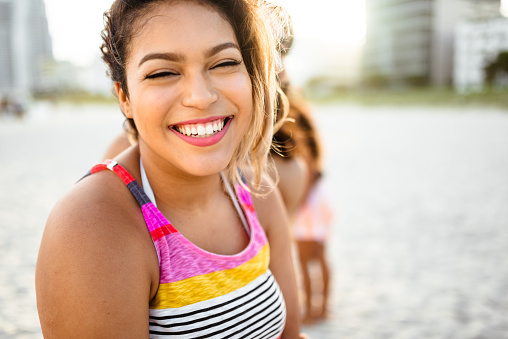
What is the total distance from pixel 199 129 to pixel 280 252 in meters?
0.70

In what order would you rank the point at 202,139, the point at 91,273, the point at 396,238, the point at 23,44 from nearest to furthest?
the point at 91,273, the point at 202,139, the point at 396,238, the point at 23,44

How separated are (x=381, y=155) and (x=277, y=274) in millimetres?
12029

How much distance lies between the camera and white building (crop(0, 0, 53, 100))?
88.8 m

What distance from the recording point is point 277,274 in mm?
1798

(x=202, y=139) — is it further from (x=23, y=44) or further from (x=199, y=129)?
(x=23, y=44)

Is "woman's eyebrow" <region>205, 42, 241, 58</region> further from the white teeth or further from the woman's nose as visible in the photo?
the white teeth

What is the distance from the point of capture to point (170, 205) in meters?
1.49

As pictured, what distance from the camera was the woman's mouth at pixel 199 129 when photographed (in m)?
1.36

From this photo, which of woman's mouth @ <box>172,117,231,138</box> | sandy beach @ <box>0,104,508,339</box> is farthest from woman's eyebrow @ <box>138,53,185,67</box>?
sandy beach @ <box>0,104,508,339</box>

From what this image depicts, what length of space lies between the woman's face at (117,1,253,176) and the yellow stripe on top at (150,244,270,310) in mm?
342

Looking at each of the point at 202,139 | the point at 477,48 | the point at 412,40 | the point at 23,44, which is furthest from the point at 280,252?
the point at 23,44

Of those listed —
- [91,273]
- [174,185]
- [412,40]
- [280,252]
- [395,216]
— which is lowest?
[395,216]

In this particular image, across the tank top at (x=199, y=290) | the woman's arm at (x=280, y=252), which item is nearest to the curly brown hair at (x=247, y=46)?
the woman's arm at (x=280, y=252)

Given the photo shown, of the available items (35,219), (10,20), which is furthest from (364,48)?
(35,219)
